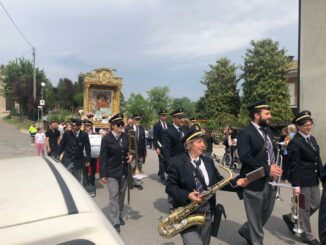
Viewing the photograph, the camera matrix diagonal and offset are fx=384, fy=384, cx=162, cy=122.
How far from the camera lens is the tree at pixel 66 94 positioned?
62.7m

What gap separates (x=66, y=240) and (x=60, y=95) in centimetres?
6416

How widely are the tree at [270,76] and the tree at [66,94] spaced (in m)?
32.7

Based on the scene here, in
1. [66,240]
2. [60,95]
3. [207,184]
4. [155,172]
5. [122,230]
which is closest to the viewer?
[66,240]

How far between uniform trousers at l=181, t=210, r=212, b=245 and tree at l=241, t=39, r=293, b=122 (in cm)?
3457

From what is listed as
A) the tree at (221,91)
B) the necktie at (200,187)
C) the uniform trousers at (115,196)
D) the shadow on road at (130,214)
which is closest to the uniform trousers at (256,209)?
the necktie at (200,187)

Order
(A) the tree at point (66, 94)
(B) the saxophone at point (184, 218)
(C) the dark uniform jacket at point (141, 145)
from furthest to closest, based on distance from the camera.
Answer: (A) the tree at point (66, 94) → (C) the dark uniform jacket at point (141, 145) → (B) the saxophone at point (184, 218)

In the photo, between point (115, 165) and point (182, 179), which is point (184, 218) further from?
point (115, 165)

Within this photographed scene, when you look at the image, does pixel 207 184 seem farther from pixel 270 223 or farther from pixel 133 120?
pixel 133 120

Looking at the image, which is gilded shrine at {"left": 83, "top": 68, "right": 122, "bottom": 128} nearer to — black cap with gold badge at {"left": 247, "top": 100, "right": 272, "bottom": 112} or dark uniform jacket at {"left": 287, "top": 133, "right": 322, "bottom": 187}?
dark uniform jacket at {"left": 287, "top": 133, "right": 322, "bottom": 187}

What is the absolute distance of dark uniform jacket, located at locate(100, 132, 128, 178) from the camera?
6.54 m

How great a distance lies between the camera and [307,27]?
12.7 metres

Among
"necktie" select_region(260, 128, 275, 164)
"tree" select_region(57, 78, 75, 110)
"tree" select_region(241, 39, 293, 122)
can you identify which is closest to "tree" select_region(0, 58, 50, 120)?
"tree" select_region(57, 78, 75, 110)

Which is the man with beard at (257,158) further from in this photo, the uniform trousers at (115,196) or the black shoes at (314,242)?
the uniform trousers at (115,196)

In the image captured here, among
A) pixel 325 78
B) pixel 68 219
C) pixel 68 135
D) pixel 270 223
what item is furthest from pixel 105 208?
pixel 325 78
